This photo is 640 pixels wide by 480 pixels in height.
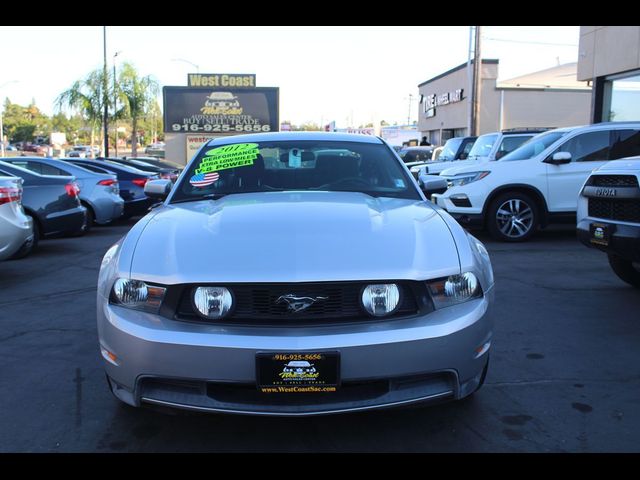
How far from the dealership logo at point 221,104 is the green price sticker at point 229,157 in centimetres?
2480

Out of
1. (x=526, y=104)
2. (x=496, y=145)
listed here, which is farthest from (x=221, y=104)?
(x=496, y=145)

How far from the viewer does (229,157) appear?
4.38 m

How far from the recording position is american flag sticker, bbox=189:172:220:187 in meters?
4.23

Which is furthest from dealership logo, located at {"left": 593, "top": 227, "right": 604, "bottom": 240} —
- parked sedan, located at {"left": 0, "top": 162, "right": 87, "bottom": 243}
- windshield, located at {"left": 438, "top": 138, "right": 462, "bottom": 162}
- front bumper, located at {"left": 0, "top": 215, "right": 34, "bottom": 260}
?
windshield, located at {"left": 438, "top": 138, "right": 462, "bottom": 162}

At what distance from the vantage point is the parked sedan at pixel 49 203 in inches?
348

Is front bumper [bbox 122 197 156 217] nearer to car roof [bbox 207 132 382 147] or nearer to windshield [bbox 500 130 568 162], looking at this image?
windshield [bbox 500 130 568 162]

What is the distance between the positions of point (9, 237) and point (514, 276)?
5.52 metres

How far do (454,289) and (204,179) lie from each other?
2110 millimetres

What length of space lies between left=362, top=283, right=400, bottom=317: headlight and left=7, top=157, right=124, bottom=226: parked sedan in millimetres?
9326

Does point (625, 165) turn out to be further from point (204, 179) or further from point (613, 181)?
point (204, 179)

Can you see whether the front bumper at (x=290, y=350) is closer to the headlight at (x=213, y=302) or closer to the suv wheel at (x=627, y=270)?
the headlight at (x=213, y=302)

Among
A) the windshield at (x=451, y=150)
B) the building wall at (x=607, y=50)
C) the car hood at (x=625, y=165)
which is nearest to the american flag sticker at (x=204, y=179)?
the car hood at (x=625, y=165)
